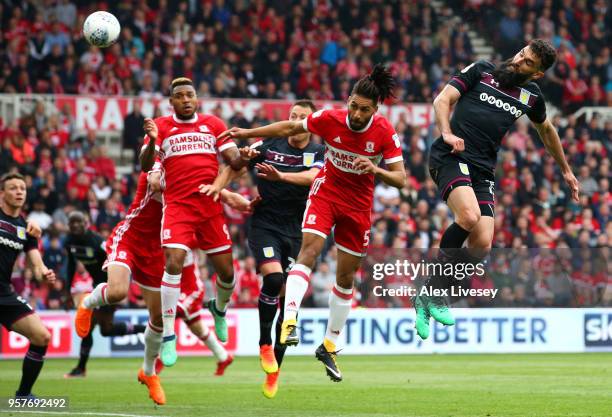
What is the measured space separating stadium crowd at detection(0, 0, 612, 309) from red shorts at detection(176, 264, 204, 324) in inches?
208

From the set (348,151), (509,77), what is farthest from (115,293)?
(509,77)

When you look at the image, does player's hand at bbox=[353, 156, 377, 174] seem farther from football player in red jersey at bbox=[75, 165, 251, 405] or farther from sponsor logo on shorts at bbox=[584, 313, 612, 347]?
sponsor logo on shorts at bbox=[584, 313, 612, 347]

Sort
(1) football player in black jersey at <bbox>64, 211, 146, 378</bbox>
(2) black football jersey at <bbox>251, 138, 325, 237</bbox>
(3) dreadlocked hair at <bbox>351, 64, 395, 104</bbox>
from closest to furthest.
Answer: (3) dreadlocked hair at <bbox>351, 64, 395, 104</bbox>
(2) black football jersey at <bbox>251, 138, 325, 237</bbox>
(1) football player in black jersey at <bbox>64, 211, 146, 378</bbox>

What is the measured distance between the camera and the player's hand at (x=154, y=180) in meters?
12.9

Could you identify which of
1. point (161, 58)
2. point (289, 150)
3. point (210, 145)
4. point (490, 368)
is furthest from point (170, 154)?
point (161, 58)

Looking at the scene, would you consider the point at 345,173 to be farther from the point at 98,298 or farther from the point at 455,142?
the point at 98,298

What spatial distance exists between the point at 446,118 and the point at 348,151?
0.98 meters

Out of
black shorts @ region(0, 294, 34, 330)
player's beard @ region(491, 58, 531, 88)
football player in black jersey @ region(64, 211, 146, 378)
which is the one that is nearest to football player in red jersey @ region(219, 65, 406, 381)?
player's beard @ region(491, 58, 531, 88)

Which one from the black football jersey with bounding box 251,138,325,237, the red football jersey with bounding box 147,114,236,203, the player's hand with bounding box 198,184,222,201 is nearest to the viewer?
the player's hand with bounding box 198,184,222,201

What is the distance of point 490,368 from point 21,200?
7651 mm

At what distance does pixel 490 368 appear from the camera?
17.7 meters

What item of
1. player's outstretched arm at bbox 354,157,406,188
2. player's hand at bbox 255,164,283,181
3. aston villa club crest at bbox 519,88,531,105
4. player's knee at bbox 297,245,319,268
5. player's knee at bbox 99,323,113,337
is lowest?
player's knee at bbox 99,323,113,337

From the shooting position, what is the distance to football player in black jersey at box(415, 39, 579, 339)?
11.9 metres

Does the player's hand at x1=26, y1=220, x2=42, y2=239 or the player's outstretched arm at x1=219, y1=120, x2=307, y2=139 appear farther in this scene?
the player's hand at x1=26, y1=220, x2=42, y2=239
